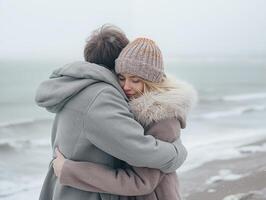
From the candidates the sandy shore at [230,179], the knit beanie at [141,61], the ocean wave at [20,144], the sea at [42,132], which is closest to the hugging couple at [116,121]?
the knit beanie at [141,61]

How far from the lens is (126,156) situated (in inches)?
58.1

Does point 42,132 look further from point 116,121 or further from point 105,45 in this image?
point 116,121

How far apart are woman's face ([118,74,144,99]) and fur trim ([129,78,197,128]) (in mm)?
29

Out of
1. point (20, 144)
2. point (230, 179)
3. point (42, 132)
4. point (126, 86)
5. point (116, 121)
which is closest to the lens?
point (116, 121)

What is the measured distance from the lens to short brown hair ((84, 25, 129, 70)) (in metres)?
1.59

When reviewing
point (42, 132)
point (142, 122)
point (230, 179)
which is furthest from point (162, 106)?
point (42, 132)

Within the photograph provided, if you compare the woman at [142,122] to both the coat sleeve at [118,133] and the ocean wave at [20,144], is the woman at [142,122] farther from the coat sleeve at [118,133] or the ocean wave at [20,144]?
the ocean wave at [20,144]

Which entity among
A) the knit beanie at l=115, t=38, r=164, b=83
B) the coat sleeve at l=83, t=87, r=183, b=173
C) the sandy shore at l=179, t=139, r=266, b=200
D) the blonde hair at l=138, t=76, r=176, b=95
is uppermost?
the knit beanie at l=115, t=38, r=164, b=83

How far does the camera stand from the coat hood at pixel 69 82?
150cm

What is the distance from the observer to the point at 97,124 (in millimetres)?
1460

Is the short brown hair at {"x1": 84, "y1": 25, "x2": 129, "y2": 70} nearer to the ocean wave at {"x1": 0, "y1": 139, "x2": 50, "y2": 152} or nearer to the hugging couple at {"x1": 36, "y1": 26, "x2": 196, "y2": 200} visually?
the hugging couple at {"x1": 36, "y1": 26, "x2": 196, "y2": 200}

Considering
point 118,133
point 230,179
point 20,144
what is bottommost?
point 20,144

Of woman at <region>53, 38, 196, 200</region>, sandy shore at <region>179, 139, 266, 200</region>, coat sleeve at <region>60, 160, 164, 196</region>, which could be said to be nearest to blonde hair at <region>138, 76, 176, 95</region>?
woman at <region>53, 38, 196, 200</region>

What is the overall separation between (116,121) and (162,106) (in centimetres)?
16
